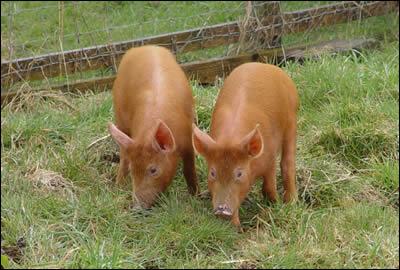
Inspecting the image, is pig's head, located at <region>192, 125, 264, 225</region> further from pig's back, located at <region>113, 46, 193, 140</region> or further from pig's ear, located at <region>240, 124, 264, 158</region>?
pig's back, located at <region>113, 46, 193, 140</region>

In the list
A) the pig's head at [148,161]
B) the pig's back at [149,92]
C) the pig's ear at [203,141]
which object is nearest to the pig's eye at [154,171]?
the pig's head at [148,161]

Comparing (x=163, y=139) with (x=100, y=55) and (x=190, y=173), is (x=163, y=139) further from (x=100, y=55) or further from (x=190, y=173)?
(x=100, y=55)

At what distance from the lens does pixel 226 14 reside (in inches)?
356

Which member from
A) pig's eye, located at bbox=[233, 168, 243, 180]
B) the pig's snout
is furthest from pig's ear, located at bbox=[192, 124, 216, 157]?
the pig's snout

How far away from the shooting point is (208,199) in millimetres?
5109

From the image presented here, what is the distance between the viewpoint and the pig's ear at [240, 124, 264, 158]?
14.1ft

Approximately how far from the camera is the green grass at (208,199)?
4109mm

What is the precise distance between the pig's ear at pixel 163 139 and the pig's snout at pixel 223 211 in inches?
26.7

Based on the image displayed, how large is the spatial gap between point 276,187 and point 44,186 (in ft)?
6.11

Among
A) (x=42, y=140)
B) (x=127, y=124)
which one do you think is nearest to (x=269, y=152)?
(x=127, y=124)

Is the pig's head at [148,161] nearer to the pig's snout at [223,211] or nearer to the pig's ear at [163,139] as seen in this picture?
the pig's ear at [163,139]

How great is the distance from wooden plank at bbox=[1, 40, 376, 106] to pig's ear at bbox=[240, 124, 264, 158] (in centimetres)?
285

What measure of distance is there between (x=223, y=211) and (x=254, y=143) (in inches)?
20.3

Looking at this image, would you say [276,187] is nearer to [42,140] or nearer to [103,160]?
[103,160]
